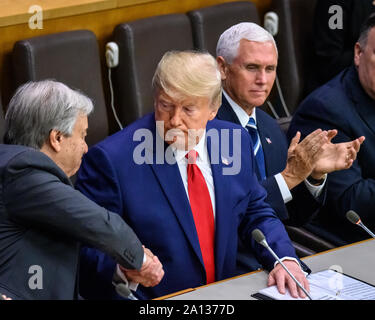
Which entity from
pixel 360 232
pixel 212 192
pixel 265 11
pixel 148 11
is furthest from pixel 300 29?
pixel 212 192

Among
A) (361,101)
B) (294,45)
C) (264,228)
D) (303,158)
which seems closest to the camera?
(264,228)

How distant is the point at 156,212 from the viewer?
2041 millimetres

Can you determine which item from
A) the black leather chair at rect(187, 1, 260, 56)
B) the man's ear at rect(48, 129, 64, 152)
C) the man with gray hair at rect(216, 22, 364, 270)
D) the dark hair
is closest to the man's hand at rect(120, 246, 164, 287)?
the man's ear at rect(48, 129, 64, 152)

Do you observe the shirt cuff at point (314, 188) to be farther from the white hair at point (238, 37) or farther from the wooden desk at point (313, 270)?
the white hair at point (238, 37)

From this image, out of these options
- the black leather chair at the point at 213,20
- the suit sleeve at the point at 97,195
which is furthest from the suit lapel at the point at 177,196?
the black leather chair at the point at 213,20

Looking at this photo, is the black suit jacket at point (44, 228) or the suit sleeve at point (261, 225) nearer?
the black suit jacket at point (44, 228)

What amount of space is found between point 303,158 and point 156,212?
567mm

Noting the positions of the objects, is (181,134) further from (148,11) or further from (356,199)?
(148,11)

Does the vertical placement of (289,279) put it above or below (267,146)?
below

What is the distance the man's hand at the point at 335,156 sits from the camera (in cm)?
238

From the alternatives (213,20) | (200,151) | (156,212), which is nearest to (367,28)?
(213,20)

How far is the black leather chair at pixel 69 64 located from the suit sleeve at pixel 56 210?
1059mm

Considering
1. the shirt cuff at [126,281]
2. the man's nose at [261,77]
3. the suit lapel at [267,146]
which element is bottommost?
the shirt cuff at [126,281]

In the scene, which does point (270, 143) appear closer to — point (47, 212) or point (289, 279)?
point (289, 279)
